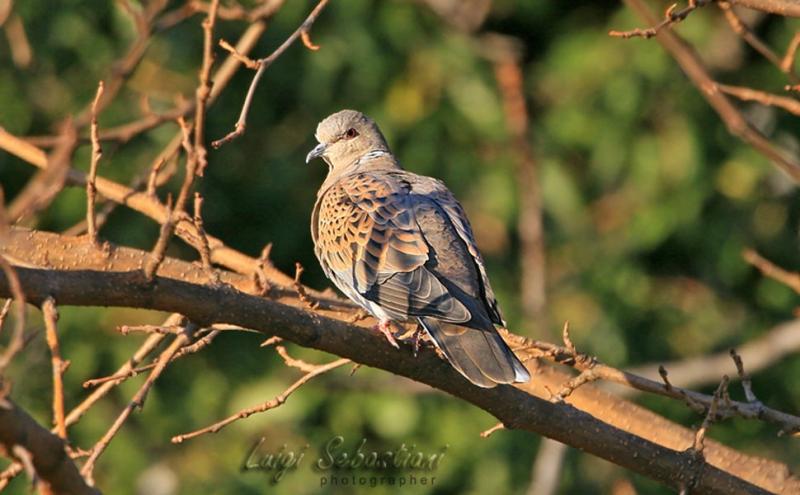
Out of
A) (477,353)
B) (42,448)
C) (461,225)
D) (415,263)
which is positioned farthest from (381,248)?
(42,448)

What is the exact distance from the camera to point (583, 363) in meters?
3.16

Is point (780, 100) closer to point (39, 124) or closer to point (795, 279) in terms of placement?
point (795, 279)

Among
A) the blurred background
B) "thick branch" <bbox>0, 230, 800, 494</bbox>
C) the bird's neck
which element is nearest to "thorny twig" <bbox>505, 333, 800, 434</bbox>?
"thick branch" <bbox>0, 230, 800, 494</bbox>

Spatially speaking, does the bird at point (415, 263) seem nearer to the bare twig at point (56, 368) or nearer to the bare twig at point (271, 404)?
the bare twig at point (271, 404)

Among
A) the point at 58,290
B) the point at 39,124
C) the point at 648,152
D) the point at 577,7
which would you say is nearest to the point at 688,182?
the point at 648,152

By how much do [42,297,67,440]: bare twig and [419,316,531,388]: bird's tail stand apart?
43.9 inches

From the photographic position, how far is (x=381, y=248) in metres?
3.96

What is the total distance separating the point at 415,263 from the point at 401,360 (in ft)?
2.31

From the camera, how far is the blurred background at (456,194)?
6324mm

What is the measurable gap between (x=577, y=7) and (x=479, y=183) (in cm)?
136

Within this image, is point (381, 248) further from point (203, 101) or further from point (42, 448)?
point (42, 448)

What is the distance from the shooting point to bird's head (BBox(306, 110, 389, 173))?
5148mm

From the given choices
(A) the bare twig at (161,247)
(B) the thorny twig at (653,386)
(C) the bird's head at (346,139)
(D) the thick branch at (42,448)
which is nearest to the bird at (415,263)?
(B) the thorny twig at (653,386)

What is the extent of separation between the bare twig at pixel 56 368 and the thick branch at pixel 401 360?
6 cm
